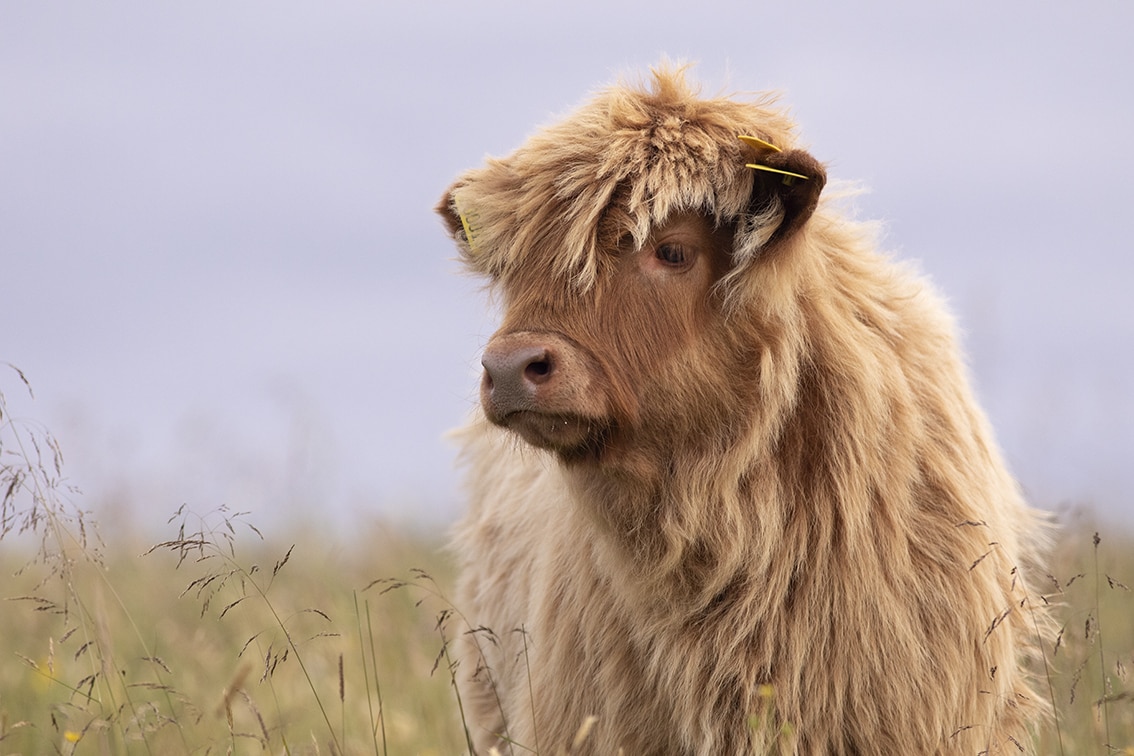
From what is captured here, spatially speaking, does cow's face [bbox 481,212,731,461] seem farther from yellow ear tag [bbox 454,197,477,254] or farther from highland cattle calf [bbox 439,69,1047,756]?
yellow ear tag [bbox 454,197,477,254]

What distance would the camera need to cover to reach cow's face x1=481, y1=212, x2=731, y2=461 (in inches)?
121

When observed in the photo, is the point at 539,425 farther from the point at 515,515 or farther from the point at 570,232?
the point at 515,515

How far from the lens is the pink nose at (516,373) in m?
3.03

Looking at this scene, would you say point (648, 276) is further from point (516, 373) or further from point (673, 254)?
point (516, 373)

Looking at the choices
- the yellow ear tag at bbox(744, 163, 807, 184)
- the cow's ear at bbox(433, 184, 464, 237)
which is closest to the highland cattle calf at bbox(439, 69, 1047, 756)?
the yellow ear tag at bbox(744, 163, 807, 184)

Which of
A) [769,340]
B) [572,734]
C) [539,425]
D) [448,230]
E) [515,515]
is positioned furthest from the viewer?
[515,515]

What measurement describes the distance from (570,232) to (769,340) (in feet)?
2.04

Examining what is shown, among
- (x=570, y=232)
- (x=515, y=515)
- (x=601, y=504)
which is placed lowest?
(x=515, y=515)

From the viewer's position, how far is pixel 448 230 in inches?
157

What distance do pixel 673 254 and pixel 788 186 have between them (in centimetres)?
36

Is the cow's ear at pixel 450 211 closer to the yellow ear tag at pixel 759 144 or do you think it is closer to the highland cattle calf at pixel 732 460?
the highland cattle calf at pixel 732 460

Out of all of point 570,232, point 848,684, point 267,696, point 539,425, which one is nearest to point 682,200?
point 570,232

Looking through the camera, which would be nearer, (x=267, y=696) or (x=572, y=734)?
(x=572, y=734)

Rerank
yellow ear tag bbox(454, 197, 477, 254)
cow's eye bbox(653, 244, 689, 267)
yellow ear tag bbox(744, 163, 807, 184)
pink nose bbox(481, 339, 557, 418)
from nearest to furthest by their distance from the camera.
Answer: pink nose bbox(481, 339, 557, 418)
yellow ear tag bbox(744, 163, 807, 184)
cow's eye bbox(653, 244, 689, 267)
yellow ear tag bbox(454, 197, 477, 254)
